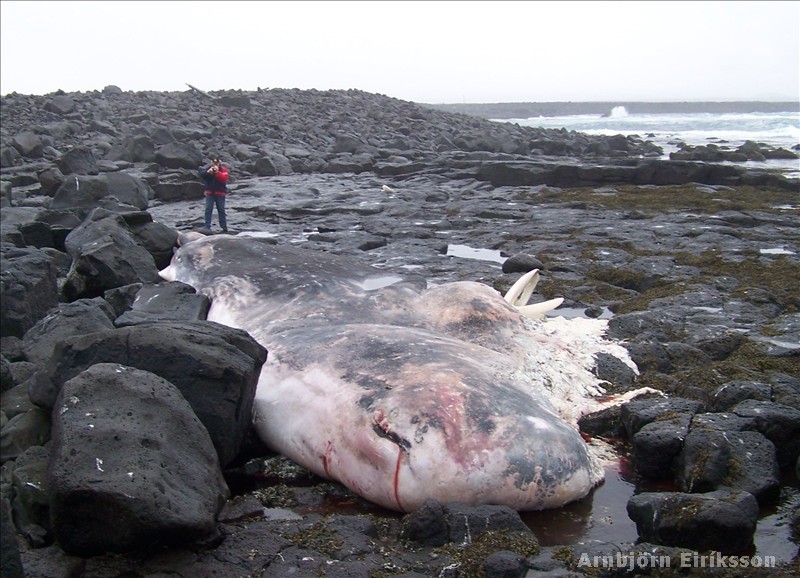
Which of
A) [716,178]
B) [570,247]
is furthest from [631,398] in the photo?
[716,178]

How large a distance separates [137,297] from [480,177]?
56.1 feet

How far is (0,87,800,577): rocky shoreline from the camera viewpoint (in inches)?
130

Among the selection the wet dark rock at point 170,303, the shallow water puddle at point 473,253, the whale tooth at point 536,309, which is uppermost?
the wet dark rock at point 170,303

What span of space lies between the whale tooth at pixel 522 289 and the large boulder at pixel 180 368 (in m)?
3.27

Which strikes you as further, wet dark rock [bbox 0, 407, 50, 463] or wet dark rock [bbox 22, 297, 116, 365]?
wet dark rock [bbox 22, 297, 116, 365]

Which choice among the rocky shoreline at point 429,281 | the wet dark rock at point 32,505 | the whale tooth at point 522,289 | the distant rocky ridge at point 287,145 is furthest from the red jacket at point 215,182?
the wet dark rock at point 32,505

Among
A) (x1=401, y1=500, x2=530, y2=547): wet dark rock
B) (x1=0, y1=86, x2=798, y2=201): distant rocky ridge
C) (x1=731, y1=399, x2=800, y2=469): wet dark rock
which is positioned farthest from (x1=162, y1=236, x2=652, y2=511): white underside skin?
(x1=0, y1=86, x2=798, y2=201): distant rocky ridge

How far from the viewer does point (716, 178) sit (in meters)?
20.5

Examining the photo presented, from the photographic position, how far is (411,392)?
13.2ft

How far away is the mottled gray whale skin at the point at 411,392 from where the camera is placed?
12.5ft

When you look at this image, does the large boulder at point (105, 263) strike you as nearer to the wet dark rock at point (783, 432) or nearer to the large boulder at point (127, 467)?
the large boulder at point (127, 467)

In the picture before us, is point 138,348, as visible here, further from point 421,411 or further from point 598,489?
point 598,489

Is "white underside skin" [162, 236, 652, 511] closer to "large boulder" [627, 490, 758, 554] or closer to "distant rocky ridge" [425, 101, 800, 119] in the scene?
"large boulder" [627, 490, 758, 554]

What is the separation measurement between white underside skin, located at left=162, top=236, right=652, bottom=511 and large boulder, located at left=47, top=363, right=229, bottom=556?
29.1 inches
